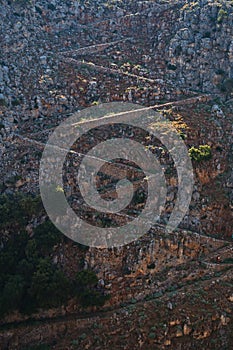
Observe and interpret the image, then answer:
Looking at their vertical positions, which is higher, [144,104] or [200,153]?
[144,104]

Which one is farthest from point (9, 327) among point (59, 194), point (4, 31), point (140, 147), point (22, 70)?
point (4, 31)

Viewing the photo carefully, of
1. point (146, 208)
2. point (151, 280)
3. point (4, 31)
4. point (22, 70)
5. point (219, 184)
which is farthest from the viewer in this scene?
point (4, 31)

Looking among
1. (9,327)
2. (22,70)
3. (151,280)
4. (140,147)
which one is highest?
(22,70)

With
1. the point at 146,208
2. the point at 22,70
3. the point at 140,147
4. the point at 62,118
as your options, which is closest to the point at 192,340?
the point at 146,208

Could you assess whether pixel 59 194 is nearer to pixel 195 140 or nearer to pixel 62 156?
pixel 62 156

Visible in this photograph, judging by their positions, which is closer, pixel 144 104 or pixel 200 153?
pixel 200 153

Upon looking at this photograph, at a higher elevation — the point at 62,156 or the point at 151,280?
the point at 62,156

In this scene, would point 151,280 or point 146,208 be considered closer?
point 151,280

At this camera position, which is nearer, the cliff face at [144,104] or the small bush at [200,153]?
the cliff face at [144,104]

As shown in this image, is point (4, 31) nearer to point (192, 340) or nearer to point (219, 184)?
point (219, 184)

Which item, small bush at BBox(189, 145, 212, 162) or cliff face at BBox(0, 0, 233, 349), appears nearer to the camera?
cliff face at BBox(0, 0, 233, 349)

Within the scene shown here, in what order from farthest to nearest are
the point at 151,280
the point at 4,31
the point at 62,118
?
the point at 4,31 → the point at 62,118 → the point at 151,280
